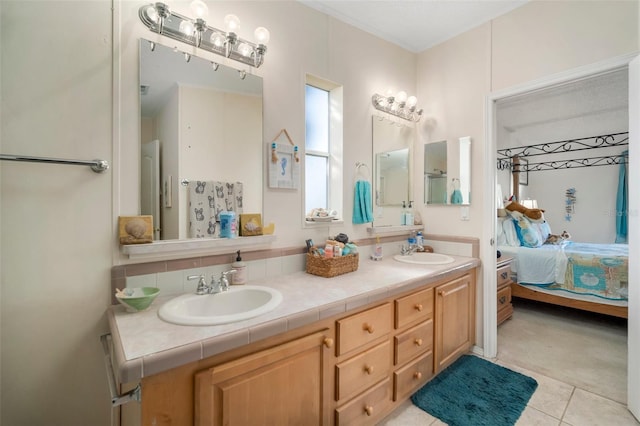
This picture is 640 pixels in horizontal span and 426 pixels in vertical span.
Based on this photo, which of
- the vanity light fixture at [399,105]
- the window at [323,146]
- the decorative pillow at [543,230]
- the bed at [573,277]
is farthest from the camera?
the decorative pillow at [543,230]

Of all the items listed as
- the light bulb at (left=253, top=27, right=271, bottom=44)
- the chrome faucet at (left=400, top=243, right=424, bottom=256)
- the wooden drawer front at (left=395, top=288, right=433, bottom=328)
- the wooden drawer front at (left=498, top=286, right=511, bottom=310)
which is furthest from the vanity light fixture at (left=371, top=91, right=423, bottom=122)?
the wooden drawer front at (left=498, top=286, right=511, bottom=310)

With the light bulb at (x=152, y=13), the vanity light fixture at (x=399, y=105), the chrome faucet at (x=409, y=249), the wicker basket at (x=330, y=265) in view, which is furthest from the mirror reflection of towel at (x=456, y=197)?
the light bulb at (x=152, y=13)

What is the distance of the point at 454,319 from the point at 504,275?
1.46 m

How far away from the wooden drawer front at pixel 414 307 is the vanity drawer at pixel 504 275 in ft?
5.25

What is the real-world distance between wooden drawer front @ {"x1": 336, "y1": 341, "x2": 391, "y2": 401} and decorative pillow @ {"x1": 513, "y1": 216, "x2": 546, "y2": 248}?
314 centimetres

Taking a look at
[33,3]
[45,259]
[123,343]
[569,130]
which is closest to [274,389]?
[123,343]

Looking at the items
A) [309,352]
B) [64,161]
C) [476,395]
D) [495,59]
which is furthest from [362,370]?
[495,59]

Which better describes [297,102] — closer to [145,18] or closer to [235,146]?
[235,146]

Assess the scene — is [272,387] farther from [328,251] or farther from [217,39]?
[217,39]

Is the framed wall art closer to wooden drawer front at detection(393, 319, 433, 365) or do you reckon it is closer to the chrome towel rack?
the chrome towel rack

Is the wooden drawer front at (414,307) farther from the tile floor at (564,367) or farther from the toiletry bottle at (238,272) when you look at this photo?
the toiletry bottle at (238,272)

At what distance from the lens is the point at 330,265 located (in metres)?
1.78

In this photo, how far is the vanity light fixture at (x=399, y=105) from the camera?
8.11 ft

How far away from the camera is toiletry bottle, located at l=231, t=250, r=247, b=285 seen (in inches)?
62.7
